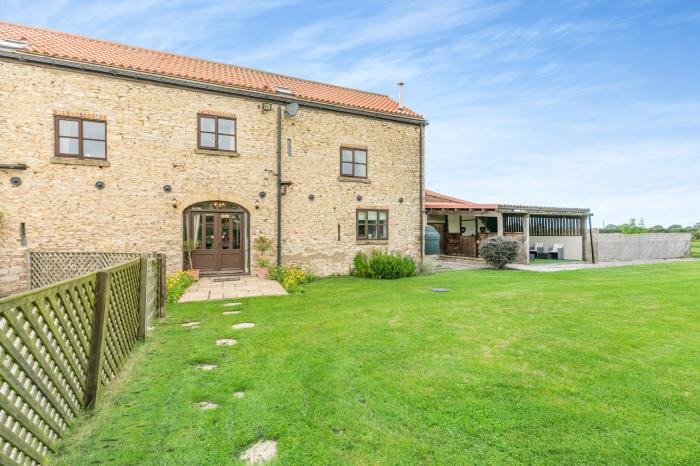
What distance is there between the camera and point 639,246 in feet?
69.2

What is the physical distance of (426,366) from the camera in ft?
14.4

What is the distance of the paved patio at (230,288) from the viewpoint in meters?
9.62

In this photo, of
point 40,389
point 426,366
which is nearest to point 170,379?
point 40,389

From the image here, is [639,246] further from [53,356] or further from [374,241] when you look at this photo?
[53,356]

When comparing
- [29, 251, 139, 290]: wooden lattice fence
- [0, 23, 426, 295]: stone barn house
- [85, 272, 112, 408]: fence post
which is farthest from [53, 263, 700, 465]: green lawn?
[0, 23, 426, 295]: stone barn house

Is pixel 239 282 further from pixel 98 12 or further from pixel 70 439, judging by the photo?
pixel 98 12

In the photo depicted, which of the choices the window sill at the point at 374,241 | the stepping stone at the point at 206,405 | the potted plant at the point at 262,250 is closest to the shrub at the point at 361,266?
the window sill at the point at 374,241

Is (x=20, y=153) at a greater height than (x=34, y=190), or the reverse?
(x=20, y=153)

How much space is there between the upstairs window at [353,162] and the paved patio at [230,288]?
578 centimetres

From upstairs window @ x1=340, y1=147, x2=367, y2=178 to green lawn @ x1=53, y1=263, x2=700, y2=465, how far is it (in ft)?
28.6

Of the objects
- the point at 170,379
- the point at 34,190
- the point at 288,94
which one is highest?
the point at 288,94

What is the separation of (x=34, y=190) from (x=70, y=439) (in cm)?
1091

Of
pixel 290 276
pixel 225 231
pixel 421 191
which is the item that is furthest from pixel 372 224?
pixel 225 231

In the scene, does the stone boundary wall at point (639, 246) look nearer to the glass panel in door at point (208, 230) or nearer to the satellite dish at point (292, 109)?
the satellite dish at point (292, 109)
